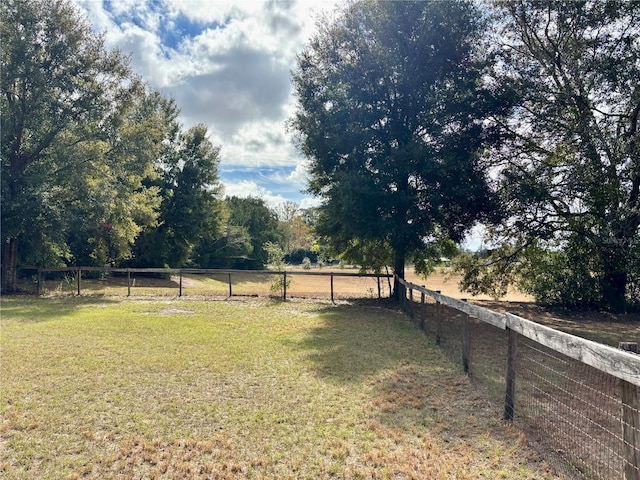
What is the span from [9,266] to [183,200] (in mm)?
15578

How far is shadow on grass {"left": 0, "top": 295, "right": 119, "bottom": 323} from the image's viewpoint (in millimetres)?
9519

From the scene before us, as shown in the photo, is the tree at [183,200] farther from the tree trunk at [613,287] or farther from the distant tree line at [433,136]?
the tree trunk at [613,287]

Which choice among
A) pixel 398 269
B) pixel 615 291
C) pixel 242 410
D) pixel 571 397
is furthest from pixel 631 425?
pixel 615 291

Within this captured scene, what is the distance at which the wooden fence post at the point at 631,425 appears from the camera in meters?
2.34

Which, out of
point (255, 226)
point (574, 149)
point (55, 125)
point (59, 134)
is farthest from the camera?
point (255, 226)

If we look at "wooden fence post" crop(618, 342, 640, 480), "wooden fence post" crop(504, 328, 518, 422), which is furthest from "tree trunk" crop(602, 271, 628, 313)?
"wooden fence post" crop(618, 342, 640, 480)

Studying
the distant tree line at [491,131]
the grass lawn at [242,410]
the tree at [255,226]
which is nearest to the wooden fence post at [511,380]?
the grass lawn at [242,410]

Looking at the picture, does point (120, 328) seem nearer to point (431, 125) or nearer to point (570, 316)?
point (431, 125)

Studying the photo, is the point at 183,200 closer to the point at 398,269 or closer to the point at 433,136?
A: the point at 398,269

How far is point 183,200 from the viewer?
2986cm

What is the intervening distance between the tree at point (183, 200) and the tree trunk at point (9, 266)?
13.2 meters

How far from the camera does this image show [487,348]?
7.26 metres

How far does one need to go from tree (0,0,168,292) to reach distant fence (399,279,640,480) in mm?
14288

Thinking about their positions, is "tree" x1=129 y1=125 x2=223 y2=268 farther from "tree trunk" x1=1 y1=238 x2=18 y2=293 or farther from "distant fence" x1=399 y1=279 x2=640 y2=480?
"distant fence" x1=399 y1=279 x2=640 y2=480
